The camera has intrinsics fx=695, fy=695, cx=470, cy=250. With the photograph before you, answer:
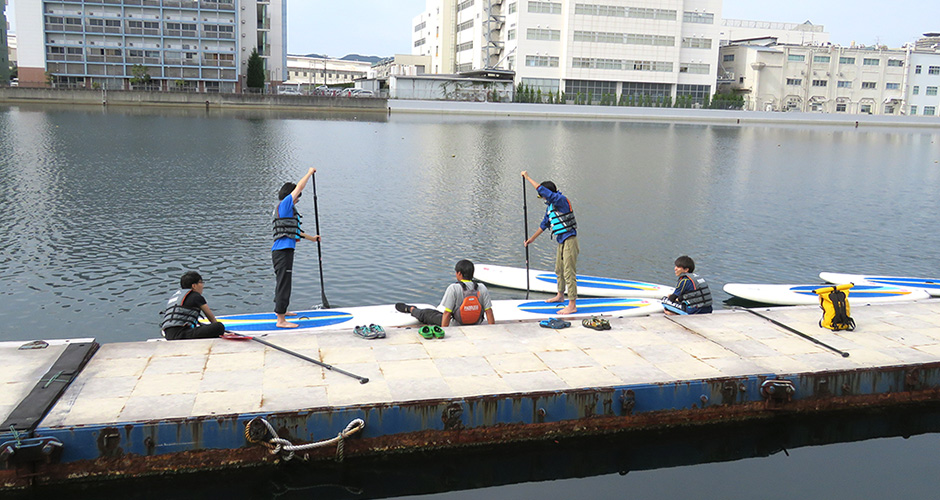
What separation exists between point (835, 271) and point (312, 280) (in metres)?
14.3

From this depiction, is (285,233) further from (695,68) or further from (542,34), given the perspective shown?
(695,68)

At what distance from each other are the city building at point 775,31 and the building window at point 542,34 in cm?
5392

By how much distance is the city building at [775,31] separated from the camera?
138m

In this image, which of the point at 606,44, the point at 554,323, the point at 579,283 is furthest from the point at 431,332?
the point at 606,44

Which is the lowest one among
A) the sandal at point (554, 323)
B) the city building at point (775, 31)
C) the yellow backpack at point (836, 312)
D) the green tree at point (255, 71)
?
the sandal at point (554, 323)

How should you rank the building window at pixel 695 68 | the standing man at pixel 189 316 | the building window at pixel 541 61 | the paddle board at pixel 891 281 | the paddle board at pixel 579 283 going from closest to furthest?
the standing man at pixel 189 316 < the paddle board at pixel 579 283 < the paddle board at pixel 891 281 < the building window at pixel 541 61 < the building window at pixel 695 68

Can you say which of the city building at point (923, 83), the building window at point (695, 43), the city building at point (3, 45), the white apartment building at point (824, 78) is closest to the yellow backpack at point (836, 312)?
the building window at point (695, 43)

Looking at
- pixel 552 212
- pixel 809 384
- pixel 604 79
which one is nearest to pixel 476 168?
pixel 552 212

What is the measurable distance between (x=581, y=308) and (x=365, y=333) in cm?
482

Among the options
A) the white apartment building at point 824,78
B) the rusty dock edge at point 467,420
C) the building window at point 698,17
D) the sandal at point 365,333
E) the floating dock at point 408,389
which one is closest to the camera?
the rusty dock edge at point 467,420

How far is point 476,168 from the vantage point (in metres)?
39.1

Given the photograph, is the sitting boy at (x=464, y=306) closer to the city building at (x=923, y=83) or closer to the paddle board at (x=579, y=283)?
the paddle board at (x=579, y=283)

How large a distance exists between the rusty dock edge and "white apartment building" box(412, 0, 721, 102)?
310ft

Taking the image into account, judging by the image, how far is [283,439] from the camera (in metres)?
7.79
